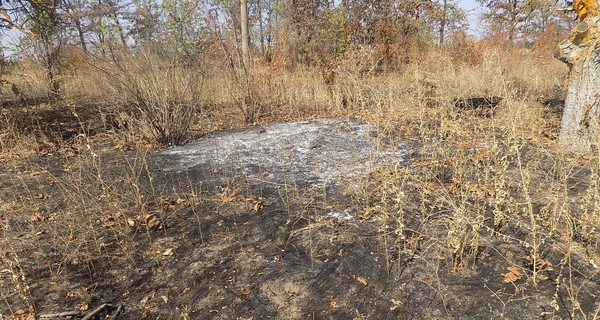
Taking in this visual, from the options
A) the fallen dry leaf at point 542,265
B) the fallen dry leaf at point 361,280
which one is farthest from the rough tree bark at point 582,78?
the fallen dry leaf at point 361,280

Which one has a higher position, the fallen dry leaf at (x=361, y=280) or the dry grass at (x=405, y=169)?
the dry grass at (x=405, y=169)

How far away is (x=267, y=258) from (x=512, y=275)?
158cm

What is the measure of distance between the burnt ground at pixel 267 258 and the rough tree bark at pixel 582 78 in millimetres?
2230

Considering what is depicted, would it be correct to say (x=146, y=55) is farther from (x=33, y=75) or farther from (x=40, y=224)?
(x=33, y=75)

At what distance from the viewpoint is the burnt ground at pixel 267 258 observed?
1.98 meters

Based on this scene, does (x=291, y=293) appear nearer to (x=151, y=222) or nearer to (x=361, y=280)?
(x=361, y=280)

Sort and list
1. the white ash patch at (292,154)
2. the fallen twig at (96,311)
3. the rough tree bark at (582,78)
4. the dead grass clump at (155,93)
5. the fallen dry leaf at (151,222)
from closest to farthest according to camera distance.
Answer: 1. the fallen twig at (96,311)
2. the fallen dry leaf at (151,222)
3. the rough tree bark at (582,78)
4. the white ash patch at (292,154)
5. the dead grass clump at (155,93)

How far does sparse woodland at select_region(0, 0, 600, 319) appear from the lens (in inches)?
83.7

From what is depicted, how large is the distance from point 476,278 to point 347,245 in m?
0.85

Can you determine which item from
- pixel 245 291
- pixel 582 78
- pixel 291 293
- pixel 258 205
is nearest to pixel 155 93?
pixel 258 205

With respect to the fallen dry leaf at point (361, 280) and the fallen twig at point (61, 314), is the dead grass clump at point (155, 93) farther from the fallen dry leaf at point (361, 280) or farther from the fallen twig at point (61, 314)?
the fallen dry leaf at point (361, 280)

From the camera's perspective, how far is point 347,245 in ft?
8.25

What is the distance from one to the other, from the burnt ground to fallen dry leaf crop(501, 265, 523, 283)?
0.02 m

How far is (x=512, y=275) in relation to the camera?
6.81 ft
